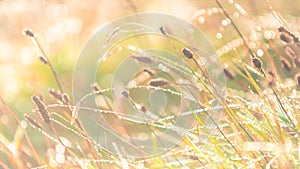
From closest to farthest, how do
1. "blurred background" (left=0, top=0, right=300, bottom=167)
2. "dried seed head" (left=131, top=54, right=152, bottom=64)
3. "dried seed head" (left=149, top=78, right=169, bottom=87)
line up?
"dried seed head" (left=149, top=78, right=169, bottom=87)
"dried seed head" (left=131, top=54, right=152, bottom=64)
"blurred background" (left=0, top=0, right=300, bottom=167)

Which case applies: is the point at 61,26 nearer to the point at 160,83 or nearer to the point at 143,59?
the point at 143,59

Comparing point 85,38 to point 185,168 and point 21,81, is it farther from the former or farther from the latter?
point 185,168

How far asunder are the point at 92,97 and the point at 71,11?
10.8 feet

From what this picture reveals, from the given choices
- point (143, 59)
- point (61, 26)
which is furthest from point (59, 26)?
point (143, 59)

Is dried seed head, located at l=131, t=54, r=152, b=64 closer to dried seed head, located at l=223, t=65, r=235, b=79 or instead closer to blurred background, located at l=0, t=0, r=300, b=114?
dried seed head, located at l=223, t=65, r=235, b=79

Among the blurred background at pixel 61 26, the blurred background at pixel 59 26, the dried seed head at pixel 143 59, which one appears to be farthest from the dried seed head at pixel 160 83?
the blurred background at pixel 59 26

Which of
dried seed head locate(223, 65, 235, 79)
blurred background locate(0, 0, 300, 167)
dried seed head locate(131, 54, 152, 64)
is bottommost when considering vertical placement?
dried seed head locate(223, 65, 235, 79)

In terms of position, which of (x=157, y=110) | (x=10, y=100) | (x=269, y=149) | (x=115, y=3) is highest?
(x=115, y=3)

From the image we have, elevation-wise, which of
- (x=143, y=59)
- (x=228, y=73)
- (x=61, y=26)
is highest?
(x=61, y=26)

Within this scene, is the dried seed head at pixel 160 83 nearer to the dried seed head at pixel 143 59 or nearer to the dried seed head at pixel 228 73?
the dried seed head at pixel 143 59

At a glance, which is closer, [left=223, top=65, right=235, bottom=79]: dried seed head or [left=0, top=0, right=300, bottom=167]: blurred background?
[left=223, top=65, right=235, bottom=79]: dried seed head

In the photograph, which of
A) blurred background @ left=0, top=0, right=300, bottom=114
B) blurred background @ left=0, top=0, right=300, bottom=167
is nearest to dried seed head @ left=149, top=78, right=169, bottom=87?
blurred background @ left=0, top=0, right=300, bottom=167

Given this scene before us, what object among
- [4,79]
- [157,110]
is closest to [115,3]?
[4,79]

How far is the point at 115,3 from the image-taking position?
5691mm
